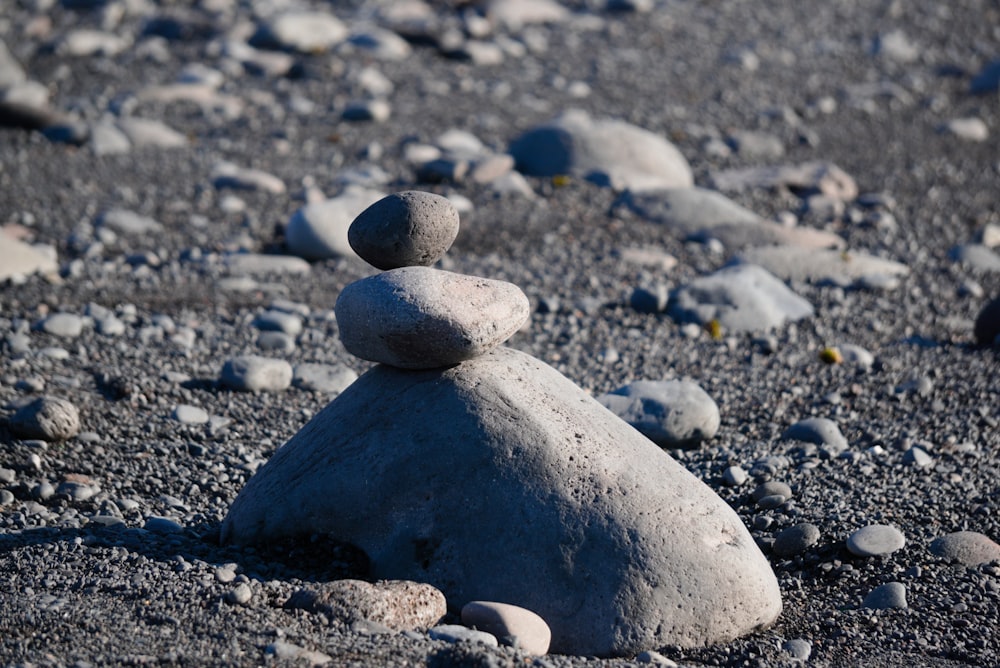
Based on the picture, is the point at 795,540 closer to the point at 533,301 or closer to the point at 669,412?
the point at 669,412

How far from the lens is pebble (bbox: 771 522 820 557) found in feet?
12.8

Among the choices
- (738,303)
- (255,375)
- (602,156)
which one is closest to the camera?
(255,375)

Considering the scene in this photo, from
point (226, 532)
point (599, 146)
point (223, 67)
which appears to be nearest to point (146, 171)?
point (223, 67)

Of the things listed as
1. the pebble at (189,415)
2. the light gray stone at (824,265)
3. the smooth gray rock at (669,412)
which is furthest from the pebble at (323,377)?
the light gray stone at (824,265)

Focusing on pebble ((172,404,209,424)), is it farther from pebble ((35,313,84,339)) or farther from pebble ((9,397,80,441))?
pebble ((35,313,84,339))

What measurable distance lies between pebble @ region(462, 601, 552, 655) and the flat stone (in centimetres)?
11

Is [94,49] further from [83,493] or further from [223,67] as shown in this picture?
[83,493]

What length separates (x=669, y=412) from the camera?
479cm

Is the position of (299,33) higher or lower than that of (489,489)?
lower

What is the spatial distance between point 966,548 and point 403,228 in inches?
82.4

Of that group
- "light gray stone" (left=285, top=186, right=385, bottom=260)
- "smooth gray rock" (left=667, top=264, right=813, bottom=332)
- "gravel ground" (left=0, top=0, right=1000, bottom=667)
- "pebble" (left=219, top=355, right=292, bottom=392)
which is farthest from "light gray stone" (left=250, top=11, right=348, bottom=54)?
"pebble" (left=219, top=355, right=292, bottom=392)

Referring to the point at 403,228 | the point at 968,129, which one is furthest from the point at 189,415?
the point at 968,129

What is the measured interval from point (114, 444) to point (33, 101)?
213 inches

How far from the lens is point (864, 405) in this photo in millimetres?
5289
